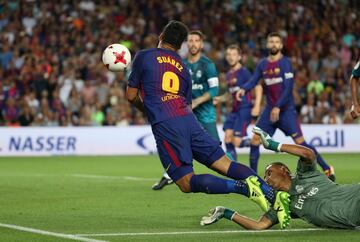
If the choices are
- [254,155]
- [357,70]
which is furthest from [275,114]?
[357,70]

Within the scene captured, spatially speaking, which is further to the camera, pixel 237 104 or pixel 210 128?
pixel 237 104

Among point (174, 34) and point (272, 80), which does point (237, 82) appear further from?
point (174, 34)

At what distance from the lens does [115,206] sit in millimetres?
12234

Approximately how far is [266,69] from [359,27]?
17067 millimetres

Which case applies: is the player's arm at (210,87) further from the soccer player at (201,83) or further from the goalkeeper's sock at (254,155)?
the goalkeeper's sock at (254,155)

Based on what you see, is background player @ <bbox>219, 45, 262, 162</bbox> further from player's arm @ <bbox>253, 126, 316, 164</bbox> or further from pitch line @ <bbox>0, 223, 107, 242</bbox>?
pitch line @ <bbox>0, 223, 107, 242</bbox>

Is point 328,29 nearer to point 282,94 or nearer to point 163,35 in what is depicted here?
point 282,94

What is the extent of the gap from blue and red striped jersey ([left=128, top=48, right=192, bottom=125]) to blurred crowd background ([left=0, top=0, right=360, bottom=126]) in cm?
1669

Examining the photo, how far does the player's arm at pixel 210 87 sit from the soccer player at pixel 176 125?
422 cm

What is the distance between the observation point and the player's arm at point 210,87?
47.3 ft

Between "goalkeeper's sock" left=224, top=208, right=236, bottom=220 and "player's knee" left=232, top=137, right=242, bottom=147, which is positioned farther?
"player's knee" left=232, top=137, right=242, bottom=147

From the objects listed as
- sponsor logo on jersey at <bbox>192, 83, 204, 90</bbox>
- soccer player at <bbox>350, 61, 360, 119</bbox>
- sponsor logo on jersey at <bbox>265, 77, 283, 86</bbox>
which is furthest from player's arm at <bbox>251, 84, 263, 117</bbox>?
soccer player at <bbox>350, 61, 360, 119</bbox>

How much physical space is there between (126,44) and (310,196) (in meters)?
20.7

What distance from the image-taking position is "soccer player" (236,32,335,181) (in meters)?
16.2
